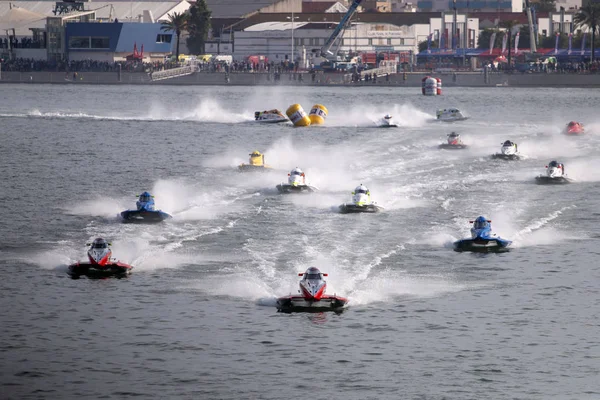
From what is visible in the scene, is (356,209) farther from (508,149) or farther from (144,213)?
(508,149)

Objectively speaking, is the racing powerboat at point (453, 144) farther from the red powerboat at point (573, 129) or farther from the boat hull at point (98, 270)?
the boat hull at point (98, 270)

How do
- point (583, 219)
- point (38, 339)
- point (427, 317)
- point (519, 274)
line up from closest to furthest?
point (38, 339)
point (427, 317)
point (519, 274)
point (583, 219)

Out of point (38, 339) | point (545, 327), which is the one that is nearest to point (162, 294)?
point (38, 339)

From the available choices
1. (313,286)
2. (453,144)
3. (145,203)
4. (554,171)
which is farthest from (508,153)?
(313,286)

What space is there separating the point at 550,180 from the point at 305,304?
40.2m

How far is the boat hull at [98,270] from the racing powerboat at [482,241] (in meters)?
16.2

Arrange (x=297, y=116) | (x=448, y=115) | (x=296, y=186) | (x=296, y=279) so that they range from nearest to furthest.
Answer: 1. (x=296, y=279)
2. (x=296, y=186)
3. (x=297, y=116)
4. (x=448, y=115)

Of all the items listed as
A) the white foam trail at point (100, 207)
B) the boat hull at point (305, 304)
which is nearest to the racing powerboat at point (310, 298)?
the boat hull at point (305, 304)

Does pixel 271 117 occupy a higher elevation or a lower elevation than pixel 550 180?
higher

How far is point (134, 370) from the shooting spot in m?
38.8

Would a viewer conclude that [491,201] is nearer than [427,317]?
No

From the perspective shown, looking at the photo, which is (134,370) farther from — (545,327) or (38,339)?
(545,327)

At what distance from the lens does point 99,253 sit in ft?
165

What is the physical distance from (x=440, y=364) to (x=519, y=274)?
45.6 feet
